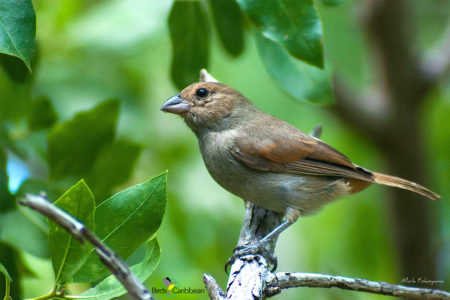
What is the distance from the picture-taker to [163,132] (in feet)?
21.0

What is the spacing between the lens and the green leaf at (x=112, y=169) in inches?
135

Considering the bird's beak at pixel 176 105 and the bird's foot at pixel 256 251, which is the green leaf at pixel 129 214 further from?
the bird's beak at pixel 176 105

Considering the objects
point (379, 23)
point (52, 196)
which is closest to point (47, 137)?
point (52, 196)

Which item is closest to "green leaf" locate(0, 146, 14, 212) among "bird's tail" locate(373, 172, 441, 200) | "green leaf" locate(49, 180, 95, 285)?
"green leaf" locate(49, 180, 95, 285)

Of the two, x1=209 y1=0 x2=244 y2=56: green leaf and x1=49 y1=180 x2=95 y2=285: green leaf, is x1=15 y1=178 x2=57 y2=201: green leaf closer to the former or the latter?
x1=49 y1=180 x2=95 y2=285: green leaf

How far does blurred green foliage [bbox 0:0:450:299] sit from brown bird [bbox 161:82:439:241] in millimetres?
474

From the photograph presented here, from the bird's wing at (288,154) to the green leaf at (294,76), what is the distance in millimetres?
1111

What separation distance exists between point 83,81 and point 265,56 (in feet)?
7.53

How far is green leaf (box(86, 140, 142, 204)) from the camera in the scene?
135 inches

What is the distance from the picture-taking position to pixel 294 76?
3.38m

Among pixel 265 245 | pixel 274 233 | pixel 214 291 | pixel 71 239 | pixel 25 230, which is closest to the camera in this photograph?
pixel 71 239

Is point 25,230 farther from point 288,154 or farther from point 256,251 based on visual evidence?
point 288,154

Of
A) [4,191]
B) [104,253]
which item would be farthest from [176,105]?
[104,253]

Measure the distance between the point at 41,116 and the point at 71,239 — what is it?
152 cm
